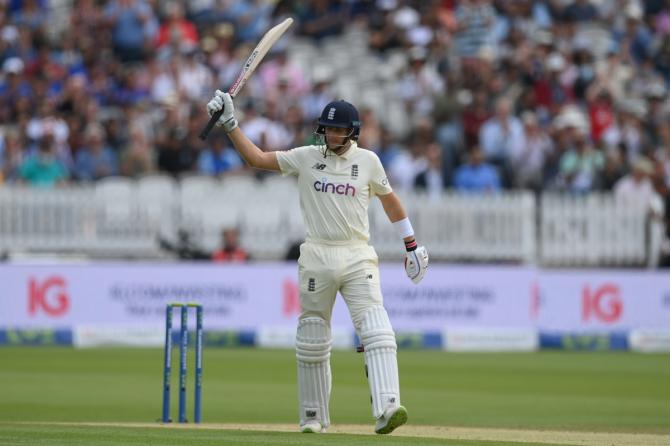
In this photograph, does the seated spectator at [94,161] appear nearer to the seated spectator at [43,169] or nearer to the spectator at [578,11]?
the seated spectator at [43,169]

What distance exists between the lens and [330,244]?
323 inches

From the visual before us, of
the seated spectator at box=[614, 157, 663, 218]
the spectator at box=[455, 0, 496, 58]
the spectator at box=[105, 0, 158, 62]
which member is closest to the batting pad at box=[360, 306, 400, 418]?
the seated spectator at box=[614, 157, 663, 218]

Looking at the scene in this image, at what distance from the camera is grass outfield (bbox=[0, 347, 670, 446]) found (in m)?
8.25

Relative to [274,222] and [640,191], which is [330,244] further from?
[640,191]

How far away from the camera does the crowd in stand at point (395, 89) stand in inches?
696

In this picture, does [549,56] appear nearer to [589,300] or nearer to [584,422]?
[589,300]

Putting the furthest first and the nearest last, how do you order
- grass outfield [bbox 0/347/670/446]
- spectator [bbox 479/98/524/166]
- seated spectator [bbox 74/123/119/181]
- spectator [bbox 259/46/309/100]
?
spectator [bbox 259/46/309/100], spectator [bbox 479/98/524/166], seated spectator [bbox 74/123/119/181], grass outfield [bbox 0/347/670/446]

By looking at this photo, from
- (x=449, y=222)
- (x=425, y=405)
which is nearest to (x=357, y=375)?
(x=425, y=405)

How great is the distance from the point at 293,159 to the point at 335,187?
1.09ft

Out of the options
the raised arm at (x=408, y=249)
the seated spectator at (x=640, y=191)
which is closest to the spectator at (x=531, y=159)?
the seated spectator at (x=640, y=191)

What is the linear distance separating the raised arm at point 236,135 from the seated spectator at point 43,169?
8899mm

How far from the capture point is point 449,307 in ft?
55.8

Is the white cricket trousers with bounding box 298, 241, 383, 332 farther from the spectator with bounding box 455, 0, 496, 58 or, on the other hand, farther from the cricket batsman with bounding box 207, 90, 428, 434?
the spectator with bounding box 455, 0, 496, 58

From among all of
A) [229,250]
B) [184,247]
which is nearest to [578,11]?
[229,250]
